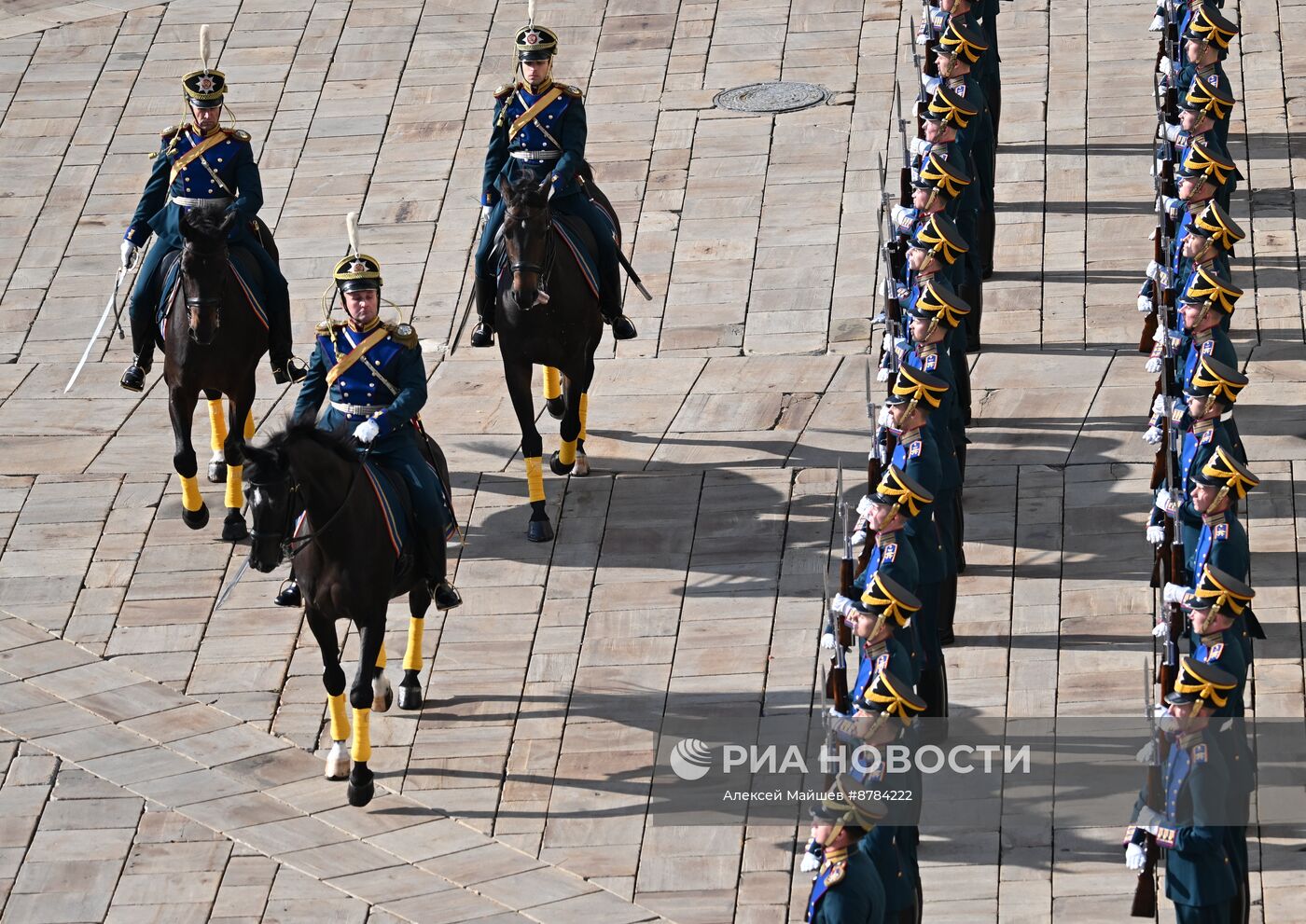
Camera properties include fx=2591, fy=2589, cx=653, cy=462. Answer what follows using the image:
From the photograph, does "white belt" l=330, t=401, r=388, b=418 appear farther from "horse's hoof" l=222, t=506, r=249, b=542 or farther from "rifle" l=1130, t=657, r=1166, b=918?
"rifle" l=1130, t=657, r=1166, b=918

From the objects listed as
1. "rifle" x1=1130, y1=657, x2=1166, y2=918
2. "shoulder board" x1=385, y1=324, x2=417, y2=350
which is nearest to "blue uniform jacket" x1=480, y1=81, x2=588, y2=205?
"shoulder board" x1=385, y1=324, x2=417, y2=350

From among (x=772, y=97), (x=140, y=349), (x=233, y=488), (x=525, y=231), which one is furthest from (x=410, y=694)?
(x=772, y=97)

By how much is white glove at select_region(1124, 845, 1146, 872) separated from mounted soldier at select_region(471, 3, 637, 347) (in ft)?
26.3

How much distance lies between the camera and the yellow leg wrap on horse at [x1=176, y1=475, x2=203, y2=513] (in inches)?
819

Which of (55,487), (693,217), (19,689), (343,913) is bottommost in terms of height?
(343,913)

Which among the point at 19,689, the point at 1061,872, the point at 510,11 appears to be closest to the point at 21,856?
the point at 19,689

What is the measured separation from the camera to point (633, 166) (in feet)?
87.9

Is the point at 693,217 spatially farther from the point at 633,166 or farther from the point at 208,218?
Answer: the point at 208,218

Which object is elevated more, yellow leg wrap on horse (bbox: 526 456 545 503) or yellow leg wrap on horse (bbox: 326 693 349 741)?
yellow leg wrap on horse (bbox: 526 456 545 503)

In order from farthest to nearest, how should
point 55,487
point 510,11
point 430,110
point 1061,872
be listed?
1. point 510,11
2. point 430,110
3. point 55,487
4. point 1061,872

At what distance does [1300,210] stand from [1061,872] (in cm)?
1106

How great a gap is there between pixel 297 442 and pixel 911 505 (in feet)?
12.9

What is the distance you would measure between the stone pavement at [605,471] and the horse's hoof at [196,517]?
0.36 ft

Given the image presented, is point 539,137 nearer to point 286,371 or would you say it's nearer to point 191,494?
point 286,371
